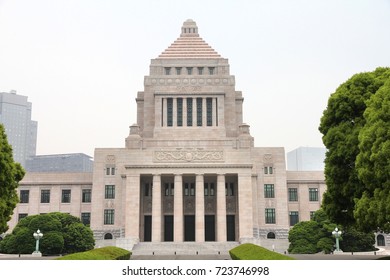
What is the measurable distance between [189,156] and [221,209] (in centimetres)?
661

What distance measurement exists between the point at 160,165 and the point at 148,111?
1129 centimetres

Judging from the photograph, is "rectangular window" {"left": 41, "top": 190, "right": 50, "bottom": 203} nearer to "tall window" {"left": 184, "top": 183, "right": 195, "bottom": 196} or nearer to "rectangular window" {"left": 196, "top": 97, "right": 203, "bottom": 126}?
"tall window" {"left": 184, "top": 183, "right": 195, "bottom": 196}

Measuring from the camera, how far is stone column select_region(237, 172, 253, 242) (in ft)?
165

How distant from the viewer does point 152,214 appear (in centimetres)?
5112

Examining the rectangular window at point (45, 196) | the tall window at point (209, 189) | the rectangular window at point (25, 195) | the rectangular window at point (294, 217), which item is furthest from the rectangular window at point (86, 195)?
the rectangular window at point (294, 217)

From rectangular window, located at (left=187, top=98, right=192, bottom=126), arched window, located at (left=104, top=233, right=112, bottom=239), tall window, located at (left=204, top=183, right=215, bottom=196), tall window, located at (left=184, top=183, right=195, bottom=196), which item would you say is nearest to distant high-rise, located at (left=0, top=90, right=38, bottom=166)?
rectangular window, located at (left=187, top=98, right=192, bottom=126)

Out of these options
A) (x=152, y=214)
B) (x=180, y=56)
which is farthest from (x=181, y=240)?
(x=180, y=56)

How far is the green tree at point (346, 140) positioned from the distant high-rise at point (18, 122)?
Answer: 71679 millimetres

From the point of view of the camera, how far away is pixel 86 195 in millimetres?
58000

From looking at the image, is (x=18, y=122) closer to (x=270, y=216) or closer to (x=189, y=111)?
(x=189, y=111)

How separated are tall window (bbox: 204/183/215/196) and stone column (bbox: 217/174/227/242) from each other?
425 centimetres

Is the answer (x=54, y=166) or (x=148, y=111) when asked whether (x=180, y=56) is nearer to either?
(x=148, y=111)

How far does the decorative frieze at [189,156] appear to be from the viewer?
51500 mm

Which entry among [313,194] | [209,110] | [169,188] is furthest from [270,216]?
[209,110]
